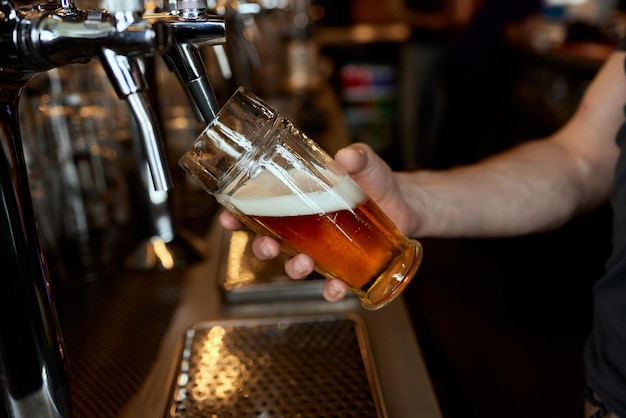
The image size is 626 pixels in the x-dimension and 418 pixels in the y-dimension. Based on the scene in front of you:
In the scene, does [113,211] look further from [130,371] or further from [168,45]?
[168,45]

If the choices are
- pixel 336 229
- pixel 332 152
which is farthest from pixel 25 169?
pixel 332 152

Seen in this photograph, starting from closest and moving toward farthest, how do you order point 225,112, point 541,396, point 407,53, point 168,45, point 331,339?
point 168,45 → point 225,112 → point 331,339 → point 541,396 → point 407,53

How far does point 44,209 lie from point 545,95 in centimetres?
282

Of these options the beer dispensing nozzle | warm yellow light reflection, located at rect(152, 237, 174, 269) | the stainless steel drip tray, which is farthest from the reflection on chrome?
the beer dispensing nozzle

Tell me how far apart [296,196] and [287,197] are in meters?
0.01

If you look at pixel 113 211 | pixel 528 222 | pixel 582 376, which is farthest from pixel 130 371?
pixel 582 376

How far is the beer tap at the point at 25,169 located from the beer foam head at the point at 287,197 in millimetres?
137

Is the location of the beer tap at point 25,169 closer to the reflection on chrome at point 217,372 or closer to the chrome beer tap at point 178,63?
the chrome beer tap at point 178,63

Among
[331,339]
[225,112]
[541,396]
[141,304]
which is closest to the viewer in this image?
[225,112]

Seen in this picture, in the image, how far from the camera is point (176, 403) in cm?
73

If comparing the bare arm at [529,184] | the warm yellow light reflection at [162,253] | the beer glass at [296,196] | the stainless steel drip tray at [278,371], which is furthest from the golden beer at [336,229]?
the warm yellow light reflection at [162,253]

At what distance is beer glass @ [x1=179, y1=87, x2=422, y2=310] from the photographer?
0.63 metres

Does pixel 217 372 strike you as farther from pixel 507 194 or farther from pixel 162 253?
pixel 507 194

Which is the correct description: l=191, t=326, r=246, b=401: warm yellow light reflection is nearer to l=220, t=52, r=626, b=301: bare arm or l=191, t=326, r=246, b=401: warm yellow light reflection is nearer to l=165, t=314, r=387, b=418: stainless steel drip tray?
l=165, t=314, r=387, b=418: stainless steel drip tray
